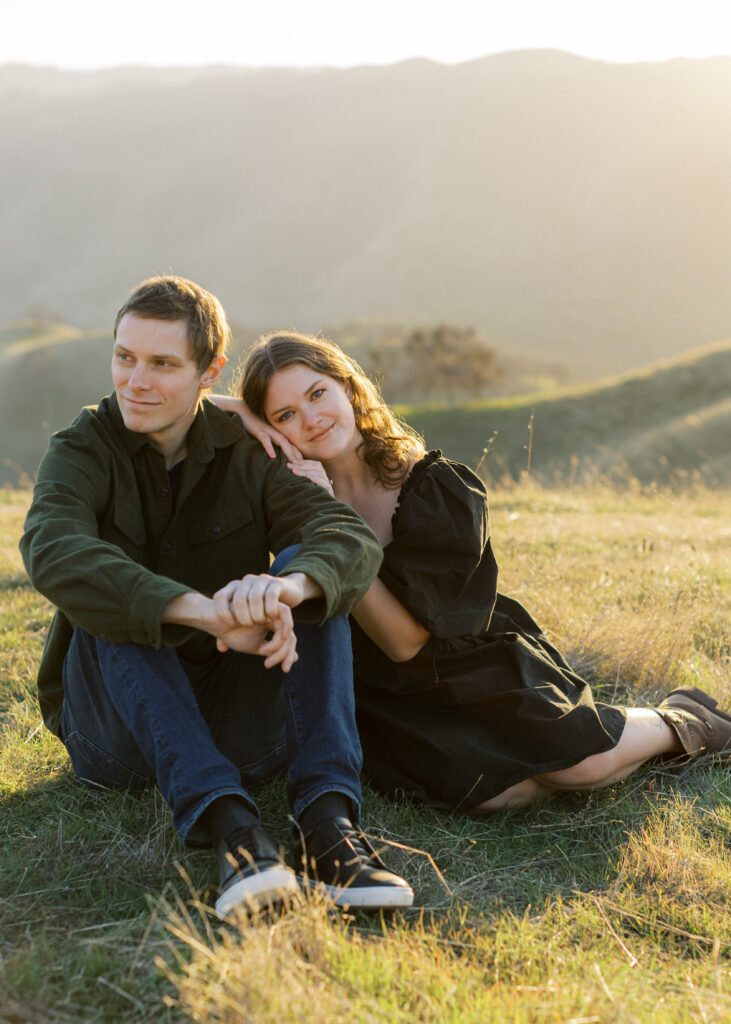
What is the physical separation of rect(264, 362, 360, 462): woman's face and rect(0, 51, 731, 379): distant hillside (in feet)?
196

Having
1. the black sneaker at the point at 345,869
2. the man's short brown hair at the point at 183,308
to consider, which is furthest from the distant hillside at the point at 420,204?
the black sneaker at the point at 345,869

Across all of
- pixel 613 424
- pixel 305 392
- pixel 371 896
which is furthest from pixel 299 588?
pixel 613 424

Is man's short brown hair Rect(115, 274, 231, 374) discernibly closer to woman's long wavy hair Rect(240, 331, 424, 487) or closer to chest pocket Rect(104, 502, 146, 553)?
woman's long wavy hair Rect(240, 331, 424, 487)

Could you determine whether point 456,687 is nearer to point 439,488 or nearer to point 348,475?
point 439,488

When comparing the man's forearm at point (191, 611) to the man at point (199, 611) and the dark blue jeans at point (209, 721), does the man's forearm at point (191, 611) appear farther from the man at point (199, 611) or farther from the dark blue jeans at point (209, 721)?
the dark blue jeans at point (209, 721)

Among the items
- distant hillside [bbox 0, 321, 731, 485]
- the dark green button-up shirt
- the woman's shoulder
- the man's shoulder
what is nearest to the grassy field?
the dark green button-up shirt

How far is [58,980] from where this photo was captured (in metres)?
2.17

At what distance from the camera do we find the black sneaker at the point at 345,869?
2.39m

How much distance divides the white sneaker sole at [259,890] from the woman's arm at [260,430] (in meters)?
1.60

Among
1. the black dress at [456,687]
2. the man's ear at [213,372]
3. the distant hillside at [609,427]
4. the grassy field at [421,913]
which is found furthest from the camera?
the distant hillside at [609,427]

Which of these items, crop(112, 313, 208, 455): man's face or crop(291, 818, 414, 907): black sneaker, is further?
crop(112, 313, 208, 455): man's face

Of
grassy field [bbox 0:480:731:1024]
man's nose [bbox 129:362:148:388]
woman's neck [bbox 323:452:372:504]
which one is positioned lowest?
grassy field [bbox 0:480:731:1024]

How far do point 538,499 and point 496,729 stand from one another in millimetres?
7002

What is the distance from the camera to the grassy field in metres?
2.00
